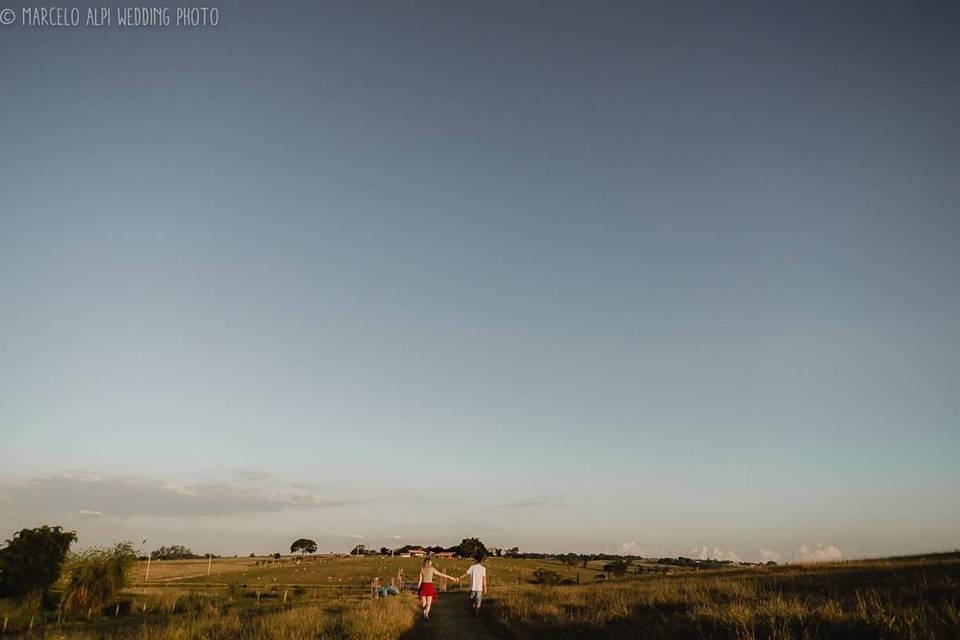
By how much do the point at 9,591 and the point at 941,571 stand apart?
183 ft

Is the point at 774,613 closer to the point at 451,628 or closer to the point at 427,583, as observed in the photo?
the point at 451,628

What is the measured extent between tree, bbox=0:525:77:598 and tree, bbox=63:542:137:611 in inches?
63.5

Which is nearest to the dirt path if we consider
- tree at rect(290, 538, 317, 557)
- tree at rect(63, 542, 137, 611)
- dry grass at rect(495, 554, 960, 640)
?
dry grass at rect(495, 554, 960, 640)

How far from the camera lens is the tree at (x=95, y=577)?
127 ft

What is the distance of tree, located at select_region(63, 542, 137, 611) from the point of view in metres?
38.8

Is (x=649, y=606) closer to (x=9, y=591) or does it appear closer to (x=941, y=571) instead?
(x=941, y=571)

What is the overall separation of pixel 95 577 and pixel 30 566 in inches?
218

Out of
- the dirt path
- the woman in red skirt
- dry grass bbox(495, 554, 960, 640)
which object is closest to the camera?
dry grass bbox(495, 554, 960, 640)

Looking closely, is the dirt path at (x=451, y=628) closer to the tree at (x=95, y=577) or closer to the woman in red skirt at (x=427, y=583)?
the woman in red skirt at (x=427, y=583)

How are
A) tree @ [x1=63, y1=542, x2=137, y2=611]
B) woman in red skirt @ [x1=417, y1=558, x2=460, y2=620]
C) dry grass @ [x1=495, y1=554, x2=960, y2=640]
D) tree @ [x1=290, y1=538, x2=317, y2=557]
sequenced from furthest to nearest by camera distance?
tree @ [x1=290, y1=538, x2=317, y2=557] → tree @ [x1=63, y1=542, x2=137, y2=611] → woman in red skirt @ [x1=417, y1=558, x2=460, y2=620] → dry grass @ [x1=495, y1=554, x2=960, y2=640]

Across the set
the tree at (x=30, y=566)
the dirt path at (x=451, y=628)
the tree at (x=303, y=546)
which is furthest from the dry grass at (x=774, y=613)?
the tree at (x=303, y=546)

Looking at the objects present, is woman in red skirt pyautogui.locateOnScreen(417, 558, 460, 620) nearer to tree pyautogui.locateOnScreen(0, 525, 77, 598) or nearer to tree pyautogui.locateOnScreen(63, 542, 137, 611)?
tree pyautogui.locateOnScreen(63, 542, 137, 611)

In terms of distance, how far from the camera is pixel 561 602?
780 inches

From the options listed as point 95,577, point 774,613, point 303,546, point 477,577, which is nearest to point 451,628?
point 477,577
